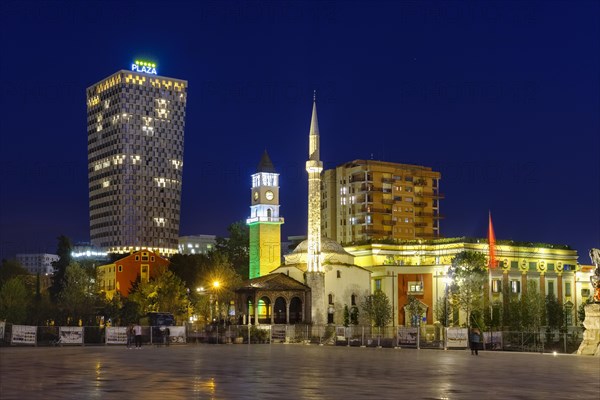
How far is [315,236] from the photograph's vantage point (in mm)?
97250

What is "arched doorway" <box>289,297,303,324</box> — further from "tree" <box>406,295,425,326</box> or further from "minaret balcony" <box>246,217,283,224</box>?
"minaret balcony" <box>246,217,283,224</box>

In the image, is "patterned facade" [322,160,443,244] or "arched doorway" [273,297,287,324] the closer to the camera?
"arched doorway" [273,297,287,324]

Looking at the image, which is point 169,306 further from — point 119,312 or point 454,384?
point 454,384

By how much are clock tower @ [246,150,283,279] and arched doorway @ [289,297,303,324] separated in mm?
18051

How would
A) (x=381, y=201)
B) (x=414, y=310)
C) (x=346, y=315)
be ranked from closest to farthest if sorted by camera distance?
(x=414, y=310) → (x=346, y=315) → (x=381, y=201)

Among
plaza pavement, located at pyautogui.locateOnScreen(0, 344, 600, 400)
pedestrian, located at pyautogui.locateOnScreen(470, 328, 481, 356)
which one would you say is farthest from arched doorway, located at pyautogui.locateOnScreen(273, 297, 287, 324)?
plaza pavement, located at pyautogui.locateOnScreen(0, 344, 600, 400)

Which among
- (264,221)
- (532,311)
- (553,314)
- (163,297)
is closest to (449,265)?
(553,314)

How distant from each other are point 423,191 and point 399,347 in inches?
4350

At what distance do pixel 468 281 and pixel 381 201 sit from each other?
69.5 m

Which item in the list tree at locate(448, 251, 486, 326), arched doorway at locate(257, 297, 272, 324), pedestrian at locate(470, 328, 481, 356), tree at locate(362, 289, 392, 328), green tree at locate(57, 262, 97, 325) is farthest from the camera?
arched doorway at locate(257, 297, 272, 324)

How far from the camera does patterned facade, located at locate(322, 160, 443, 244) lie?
15825cm

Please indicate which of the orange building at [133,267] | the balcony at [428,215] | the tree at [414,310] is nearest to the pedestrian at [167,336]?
the tree at [414,310]

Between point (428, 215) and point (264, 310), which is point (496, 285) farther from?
point (428, 215)

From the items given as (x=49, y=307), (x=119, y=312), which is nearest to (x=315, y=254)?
(x=119, y=312)
